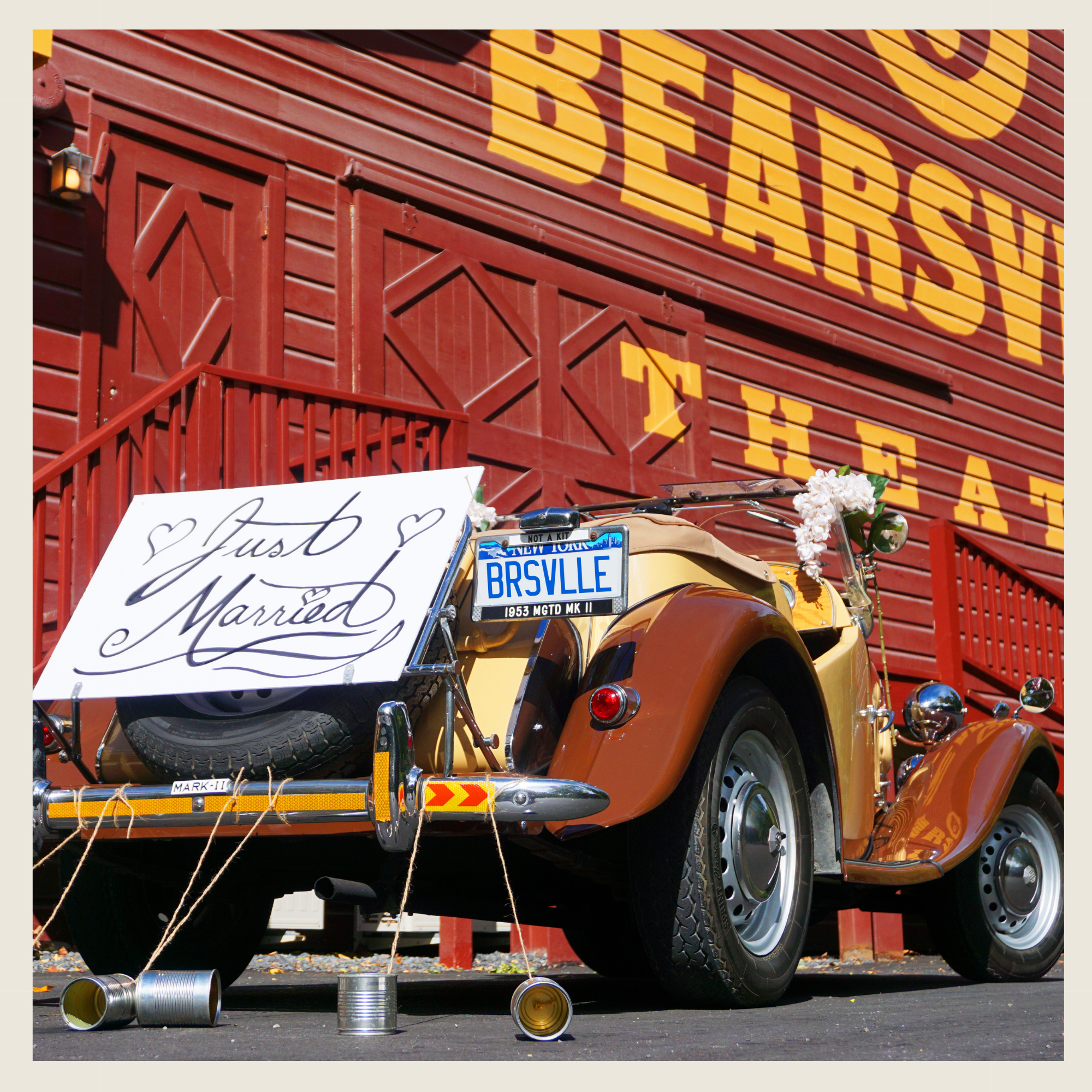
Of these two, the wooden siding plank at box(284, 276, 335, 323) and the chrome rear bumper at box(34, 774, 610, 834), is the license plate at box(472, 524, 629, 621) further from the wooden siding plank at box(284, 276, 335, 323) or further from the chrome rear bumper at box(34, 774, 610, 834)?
the wooden siding plank at box(284, 276, 335, 323)

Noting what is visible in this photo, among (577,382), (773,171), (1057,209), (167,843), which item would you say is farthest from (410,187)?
(1057,209)

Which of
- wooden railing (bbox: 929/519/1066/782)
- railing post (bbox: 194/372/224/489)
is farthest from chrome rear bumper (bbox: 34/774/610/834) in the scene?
wooden railing (bbox: 929/519/1066/782)

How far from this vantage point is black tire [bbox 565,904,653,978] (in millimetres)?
5254

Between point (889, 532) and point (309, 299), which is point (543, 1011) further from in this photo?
point (309, 299)

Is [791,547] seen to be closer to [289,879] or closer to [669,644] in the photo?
[669,644]

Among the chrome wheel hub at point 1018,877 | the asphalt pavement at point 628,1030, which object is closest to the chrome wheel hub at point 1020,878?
the chrome wheel hub at point 1018,877

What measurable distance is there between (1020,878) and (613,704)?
8.91ft

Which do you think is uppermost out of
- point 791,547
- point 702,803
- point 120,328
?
point 120,328

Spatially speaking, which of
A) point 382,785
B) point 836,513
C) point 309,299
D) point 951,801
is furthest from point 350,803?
point 309,299

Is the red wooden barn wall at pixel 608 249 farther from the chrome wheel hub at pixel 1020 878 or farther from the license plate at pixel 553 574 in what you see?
the chrome wheel hub at pixel 1020 878

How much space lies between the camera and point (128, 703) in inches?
147

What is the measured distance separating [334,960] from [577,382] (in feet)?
13.4

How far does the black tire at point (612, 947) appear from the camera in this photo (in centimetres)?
525

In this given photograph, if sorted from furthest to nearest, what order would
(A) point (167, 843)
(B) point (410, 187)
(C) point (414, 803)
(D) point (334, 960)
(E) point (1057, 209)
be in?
1. (E) point (1057, 209)
2. (B) point (410, 187)
3. (D) point (334, 960)
4. (A) point (167, 843)
5. (C) point (414, 803)
